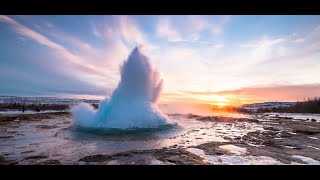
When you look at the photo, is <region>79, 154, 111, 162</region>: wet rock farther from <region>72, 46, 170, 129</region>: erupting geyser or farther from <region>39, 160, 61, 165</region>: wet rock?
<region>72, 46, 170, 129</region>: erupting geyser

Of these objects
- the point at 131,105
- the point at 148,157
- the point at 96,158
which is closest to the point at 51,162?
the point at 96,158

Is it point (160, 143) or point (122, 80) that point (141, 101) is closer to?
point (122, 80)

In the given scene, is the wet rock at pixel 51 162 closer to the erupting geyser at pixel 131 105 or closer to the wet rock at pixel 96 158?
the wet rock at pixel 96 158

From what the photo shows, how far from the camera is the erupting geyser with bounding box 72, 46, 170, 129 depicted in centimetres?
955

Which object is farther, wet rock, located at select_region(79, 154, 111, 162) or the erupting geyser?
the erupting geyser

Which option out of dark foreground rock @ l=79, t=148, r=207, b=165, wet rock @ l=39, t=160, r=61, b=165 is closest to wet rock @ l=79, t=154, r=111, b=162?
dark foreground rock @ l=79, t=148, r=207, b=165

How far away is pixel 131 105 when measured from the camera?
398 inches

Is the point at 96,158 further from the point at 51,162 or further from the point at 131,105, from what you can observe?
the point at 131,105

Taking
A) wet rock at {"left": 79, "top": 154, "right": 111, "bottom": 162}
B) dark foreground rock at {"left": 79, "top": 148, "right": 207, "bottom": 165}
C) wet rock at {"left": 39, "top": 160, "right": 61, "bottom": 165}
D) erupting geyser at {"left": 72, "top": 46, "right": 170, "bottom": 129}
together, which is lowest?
wet rock at {"left": 39, "top": 160, "right": 61, "bottom": 165}

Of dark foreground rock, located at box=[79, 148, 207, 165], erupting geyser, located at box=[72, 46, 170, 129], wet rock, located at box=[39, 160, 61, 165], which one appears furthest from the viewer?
erupting geyser, located at box=[72, 46, 170, 129]
